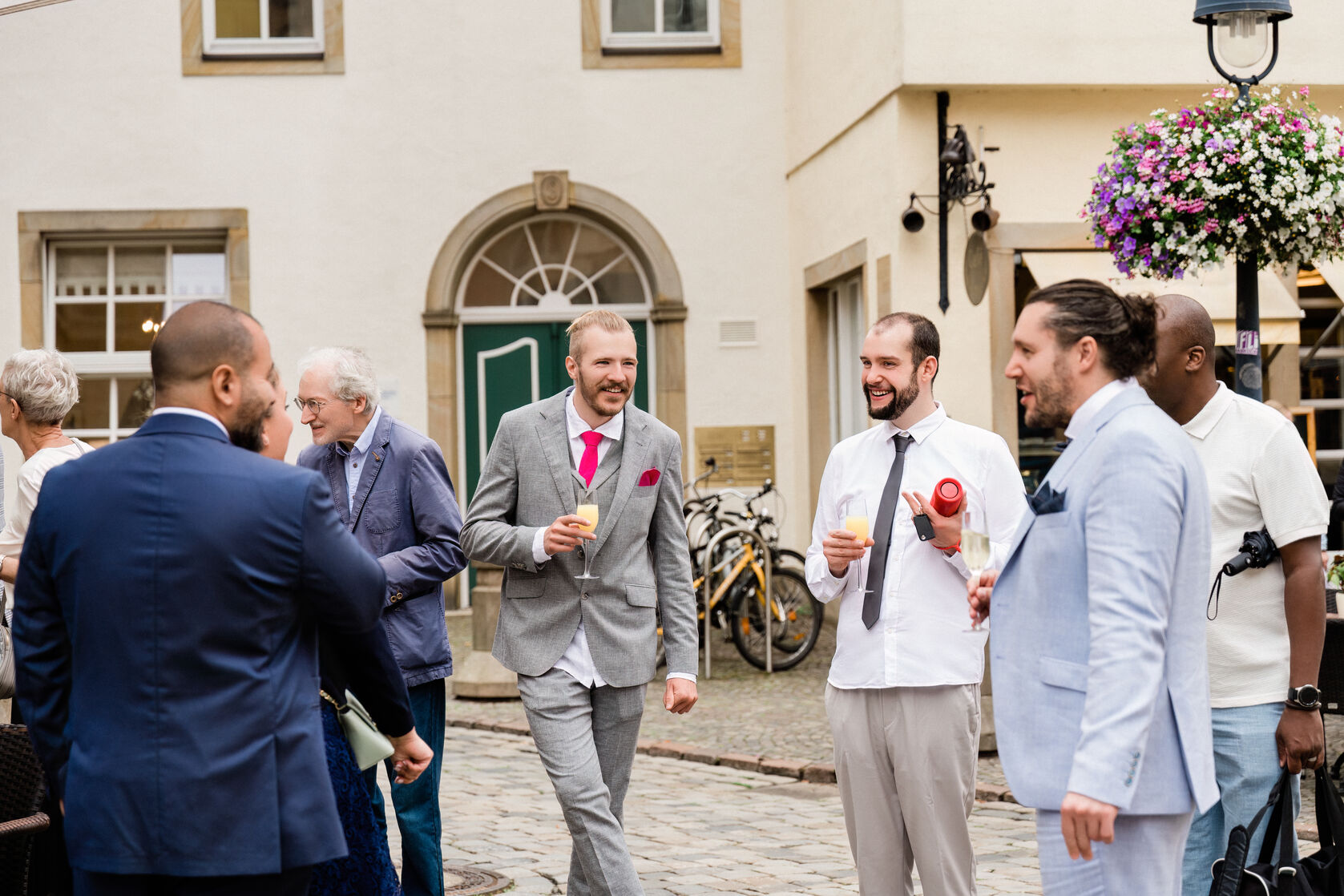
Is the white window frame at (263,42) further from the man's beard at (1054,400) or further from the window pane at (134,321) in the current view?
→ the man's beard at (1054,400)

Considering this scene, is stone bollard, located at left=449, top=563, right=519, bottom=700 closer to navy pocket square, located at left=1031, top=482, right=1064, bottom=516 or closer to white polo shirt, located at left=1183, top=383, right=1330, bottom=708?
white polo shirt, located at left=1183, top=383, right=1330, bottom=708

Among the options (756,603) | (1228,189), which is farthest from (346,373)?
(756,603)

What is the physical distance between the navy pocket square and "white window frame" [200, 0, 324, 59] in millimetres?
13307

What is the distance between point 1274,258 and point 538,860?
14.9 ft

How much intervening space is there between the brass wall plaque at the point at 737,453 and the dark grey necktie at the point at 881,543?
35.6ft

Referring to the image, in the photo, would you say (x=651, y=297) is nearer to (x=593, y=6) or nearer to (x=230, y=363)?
(x=593, y=6)

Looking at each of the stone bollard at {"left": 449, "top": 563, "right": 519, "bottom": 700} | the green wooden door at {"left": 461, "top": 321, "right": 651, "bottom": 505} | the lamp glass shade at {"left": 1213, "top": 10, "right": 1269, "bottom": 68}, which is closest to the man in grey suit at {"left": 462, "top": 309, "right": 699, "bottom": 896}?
the lamp glass shade at {"left": 1213, "top": 10, "right": 1269, "bottom": 68}

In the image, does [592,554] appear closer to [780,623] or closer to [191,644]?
[191,644]

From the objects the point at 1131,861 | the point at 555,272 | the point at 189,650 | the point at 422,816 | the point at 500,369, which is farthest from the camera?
the point at 555,272

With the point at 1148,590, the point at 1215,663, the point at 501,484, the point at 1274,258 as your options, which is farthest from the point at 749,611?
the point at 1148,590

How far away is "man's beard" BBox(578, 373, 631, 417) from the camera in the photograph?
15.3ft

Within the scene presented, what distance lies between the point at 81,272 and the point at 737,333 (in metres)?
6.31

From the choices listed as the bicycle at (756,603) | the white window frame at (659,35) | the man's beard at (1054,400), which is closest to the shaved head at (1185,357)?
the man's beard at (1054,400)

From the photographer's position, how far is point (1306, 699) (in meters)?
3.93
